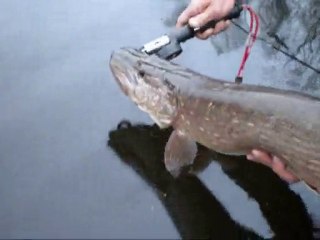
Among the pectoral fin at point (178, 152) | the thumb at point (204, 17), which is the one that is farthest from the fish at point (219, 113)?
the thumb at point (204, 17)

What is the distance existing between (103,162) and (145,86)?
275 mm

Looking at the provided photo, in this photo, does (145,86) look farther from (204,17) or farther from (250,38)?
(250,38)

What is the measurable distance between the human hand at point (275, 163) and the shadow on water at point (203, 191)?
4 centimetres

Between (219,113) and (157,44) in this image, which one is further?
(157,44)

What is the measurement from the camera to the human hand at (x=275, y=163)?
1.28 m

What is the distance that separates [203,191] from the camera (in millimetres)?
1292

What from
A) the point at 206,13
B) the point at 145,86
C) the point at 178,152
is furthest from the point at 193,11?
the point at 178,152

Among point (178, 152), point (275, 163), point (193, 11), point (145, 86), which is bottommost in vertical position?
point (275, 163)

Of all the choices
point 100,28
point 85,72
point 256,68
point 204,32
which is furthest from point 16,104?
point 256,68

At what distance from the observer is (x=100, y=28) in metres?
1.78

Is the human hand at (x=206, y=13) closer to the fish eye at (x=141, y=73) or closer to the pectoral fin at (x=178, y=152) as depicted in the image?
the fish eye at (x=141, y=73)

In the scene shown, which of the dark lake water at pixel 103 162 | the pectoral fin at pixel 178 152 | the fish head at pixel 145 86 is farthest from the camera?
the fish head at pixel 145 86

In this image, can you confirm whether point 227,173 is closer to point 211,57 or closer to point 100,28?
point 211,57

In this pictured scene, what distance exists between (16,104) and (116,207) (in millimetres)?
472
